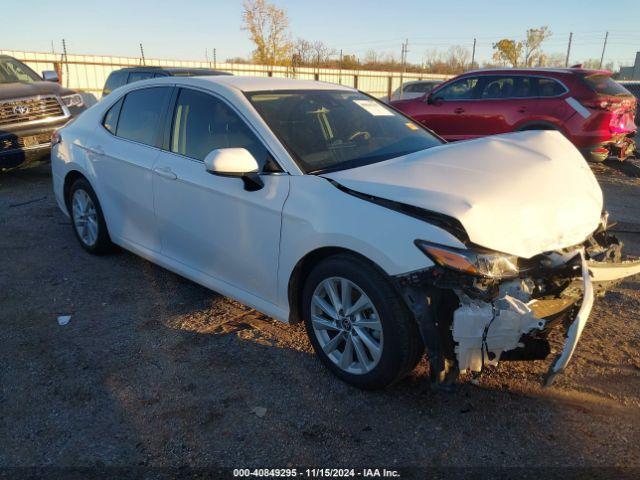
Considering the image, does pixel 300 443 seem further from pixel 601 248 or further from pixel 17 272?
pixel 17 272

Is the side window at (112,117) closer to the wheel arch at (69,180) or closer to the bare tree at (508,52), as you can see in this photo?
the wheel arch at (69,180)

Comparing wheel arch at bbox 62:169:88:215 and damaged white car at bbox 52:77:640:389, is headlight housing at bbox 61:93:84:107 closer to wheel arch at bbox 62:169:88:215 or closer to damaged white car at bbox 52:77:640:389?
wheel arch at bbox 62:169:88:215

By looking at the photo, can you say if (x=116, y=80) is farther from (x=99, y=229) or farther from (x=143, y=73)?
(x=99, y=229)

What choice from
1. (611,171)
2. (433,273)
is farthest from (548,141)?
(611,171)

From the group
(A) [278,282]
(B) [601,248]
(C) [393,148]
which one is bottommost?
(A) [278,282]

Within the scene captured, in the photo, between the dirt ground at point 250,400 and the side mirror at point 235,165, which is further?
the side mirror at point 235,165

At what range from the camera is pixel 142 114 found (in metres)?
4.28

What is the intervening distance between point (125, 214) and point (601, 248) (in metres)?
3.54

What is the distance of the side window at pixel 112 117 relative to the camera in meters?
4.57

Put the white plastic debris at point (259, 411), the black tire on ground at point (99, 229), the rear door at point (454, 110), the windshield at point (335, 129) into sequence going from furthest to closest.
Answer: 1. the rear door at point (454, 110)
2. the black tire on ground at point (99, 229)
3. the windshield at point (335, 129)
4. the white plastic debris at point (259, 411)

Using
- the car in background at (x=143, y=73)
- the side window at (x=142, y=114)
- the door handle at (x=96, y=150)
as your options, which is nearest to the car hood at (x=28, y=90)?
the car in background at (x=143, y=73)

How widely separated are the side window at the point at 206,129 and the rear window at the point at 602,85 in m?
7.23

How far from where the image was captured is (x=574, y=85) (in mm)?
8609

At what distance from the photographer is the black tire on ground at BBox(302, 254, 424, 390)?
2.62 meters
